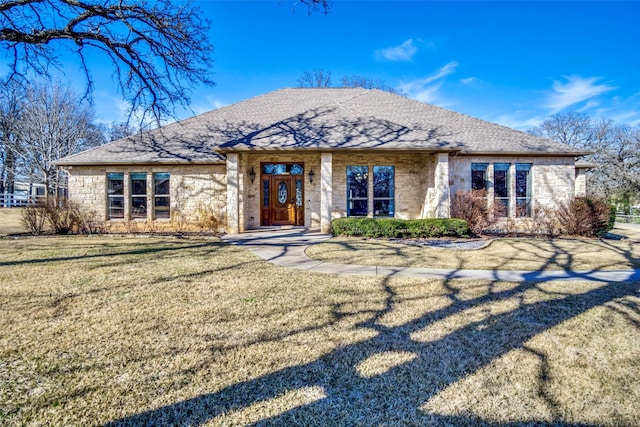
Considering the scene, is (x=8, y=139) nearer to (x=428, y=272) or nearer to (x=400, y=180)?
(x=400, y=180)

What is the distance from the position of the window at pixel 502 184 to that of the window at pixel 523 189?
0.43 m

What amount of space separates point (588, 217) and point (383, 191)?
727cm

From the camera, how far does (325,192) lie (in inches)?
446

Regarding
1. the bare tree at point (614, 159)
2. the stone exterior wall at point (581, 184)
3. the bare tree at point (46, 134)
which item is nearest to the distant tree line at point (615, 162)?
the bare tree at point (614, 159)

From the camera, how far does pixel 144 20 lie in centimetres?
803

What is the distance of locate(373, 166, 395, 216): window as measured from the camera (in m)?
12.7

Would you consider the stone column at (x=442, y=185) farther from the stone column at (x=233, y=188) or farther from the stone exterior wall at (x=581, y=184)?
the stone column at (x=233, y=188)

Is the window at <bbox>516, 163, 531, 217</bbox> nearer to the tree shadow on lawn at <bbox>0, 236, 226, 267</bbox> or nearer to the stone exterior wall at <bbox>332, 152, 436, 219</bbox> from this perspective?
the stone exterior wall at <bbox>332, 152, 436, 219</bbox>

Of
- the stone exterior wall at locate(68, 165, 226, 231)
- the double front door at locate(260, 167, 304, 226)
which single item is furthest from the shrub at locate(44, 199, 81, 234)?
the double front door at locate(260, 167, 304, 226)

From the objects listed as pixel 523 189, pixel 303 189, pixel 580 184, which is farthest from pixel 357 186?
pixel 580 184

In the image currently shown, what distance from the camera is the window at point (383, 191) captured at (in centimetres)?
1270

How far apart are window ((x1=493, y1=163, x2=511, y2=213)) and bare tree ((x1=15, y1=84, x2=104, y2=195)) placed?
2920cm

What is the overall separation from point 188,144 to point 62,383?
12155 millimetres

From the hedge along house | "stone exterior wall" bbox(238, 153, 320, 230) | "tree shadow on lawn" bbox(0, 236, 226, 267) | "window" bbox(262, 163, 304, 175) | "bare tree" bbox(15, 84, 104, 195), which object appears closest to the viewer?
"tree shadow on lawn" bbox(0, 236, 226, 267)
